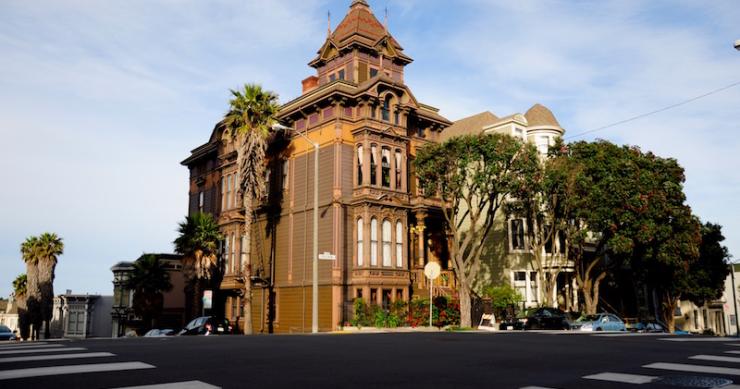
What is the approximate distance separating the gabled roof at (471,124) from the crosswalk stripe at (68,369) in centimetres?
4368

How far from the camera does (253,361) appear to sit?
33.4ft

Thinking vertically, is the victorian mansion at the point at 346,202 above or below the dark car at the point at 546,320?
above

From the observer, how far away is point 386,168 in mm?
38000

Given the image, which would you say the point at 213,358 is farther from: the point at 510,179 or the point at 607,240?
the point at 607,240

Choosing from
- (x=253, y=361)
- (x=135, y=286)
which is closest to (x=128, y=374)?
(x=253, y=361)

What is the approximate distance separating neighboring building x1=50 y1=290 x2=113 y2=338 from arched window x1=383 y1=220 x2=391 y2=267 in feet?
168

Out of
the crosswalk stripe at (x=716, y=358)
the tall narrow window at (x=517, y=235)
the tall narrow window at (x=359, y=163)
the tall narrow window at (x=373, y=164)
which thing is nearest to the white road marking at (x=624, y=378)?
the crosswalk stripe at (x=716, y=358)

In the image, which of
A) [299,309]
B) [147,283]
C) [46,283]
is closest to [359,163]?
[299,309]

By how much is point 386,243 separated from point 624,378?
28.4 m

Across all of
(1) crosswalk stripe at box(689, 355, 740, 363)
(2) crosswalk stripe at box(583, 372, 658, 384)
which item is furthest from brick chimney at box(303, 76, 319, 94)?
(2) crosswalk stripe at box(583, 372, 658, 384)

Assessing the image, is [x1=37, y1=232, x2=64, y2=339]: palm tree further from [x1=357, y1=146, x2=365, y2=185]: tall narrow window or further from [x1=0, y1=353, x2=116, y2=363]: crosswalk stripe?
[x1=0, y1=353, x2=116, y2=363]: crosswalk stripe

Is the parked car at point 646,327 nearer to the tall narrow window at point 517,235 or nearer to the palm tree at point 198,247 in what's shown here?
the tall narrow window at point 517,235

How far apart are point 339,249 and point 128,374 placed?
2752 centimetres

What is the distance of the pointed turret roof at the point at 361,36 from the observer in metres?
41.7
